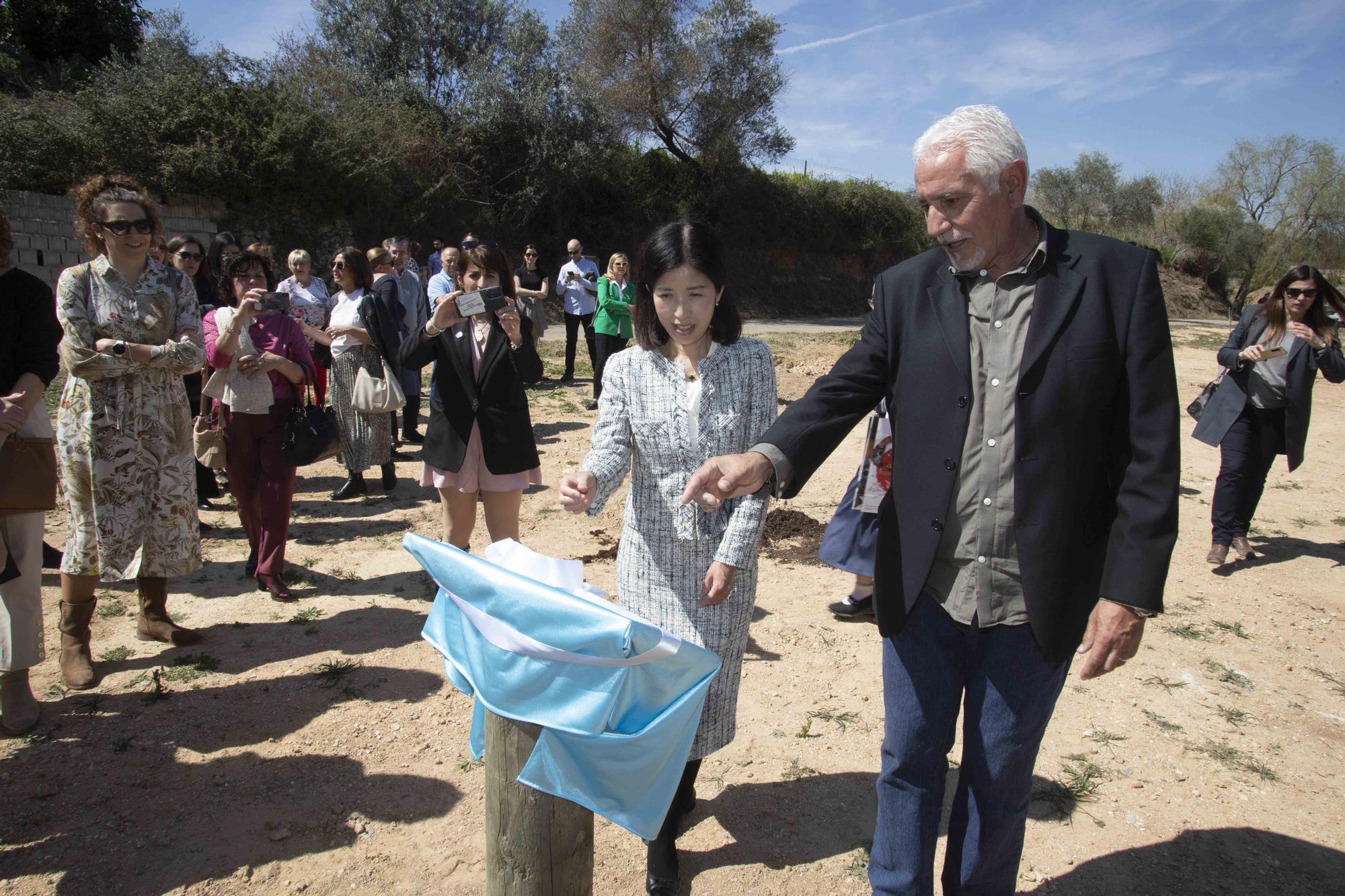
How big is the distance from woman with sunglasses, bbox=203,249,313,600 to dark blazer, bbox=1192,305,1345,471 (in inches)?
237

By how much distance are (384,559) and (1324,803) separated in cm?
511

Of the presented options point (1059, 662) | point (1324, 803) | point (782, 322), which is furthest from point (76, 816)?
point (782, 322)

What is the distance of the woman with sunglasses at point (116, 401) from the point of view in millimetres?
3674

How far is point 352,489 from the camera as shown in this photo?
686cm

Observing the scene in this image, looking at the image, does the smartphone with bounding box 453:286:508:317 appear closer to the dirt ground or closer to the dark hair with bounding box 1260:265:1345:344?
the dirt ground

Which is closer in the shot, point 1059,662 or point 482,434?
point 1059,662

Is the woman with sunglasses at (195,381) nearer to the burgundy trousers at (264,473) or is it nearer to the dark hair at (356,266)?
the dark hair at (356,266)

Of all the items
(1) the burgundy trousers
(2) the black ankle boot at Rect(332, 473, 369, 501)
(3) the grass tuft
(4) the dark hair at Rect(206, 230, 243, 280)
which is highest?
(4) the dark hair at Rect(206, 230, 243, 280)

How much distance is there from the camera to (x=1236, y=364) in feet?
18.6

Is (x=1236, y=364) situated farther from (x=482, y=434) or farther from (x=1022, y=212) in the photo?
(x=482, y=434)

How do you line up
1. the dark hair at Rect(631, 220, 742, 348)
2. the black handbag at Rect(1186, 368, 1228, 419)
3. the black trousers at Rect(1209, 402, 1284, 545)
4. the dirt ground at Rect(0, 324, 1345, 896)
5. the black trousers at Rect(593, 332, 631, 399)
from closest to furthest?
the dark hair at Rect(631, 220, 742, 348)
the dirt ground at Rect(0, 324, 1345, 896)
the black trousers at Rect(1209, 402, 1284, 545)
the black handbag at Rect(1186, 368, 1228, 419)
the black trousers at Rect(593, 332, 631, 399)

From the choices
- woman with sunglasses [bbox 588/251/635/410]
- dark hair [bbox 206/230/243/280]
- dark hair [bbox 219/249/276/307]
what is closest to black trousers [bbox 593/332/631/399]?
woman with sunglasses [bbox 588/251/635/410]

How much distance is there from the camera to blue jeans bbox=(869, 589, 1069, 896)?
201 cm

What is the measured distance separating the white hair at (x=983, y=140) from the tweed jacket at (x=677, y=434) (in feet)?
3.08
